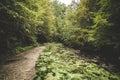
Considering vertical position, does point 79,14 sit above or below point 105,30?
above

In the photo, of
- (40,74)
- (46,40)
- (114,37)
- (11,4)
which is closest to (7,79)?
(40,74)

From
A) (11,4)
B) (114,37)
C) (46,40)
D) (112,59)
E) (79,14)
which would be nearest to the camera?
(11,4)

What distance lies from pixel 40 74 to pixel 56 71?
0.80m

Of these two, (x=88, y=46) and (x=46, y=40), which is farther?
(x=46, y=40)

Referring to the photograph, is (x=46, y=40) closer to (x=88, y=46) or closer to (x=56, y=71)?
(x=88, y=46)

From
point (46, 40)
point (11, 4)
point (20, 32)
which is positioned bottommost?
point (46, 40)

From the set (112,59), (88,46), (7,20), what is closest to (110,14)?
(112,59)

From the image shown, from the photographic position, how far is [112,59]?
13.5 meters

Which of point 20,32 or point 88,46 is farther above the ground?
point 20,32

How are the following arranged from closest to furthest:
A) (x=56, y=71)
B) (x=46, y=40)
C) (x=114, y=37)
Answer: (x=56, y=71), (x=114, y=37), (x=46, y=40)

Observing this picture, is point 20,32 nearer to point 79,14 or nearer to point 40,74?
point 40,74

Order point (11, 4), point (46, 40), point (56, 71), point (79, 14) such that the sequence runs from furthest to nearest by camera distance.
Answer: point (46, 40) → point (79, 14) → point (11, 4) → point (56, 71)

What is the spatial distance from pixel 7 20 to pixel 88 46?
464 inches

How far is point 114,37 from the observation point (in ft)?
37.2
